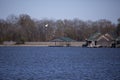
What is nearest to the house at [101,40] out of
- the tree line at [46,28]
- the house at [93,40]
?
the house at [93,40]

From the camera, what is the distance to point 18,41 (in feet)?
502

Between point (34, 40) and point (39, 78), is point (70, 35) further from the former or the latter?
point (39, 78)

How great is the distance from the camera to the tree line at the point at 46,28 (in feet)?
514

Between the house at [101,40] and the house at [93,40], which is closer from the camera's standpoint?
the house at [101,40]

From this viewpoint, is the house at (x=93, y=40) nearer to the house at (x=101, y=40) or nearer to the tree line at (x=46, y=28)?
the house at (x=101, y=40)

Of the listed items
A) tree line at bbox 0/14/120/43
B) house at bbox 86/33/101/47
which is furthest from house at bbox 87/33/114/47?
tree line at bbox 0/14/120/43

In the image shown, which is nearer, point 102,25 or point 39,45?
point 39,45

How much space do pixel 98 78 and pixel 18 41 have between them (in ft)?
398

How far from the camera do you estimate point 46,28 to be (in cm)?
17188

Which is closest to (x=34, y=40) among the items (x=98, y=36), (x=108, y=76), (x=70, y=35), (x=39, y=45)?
(x=39, y=45)

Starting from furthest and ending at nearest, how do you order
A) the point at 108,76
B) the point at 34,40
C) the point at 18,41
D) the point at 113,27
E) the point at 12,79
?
the point at 113,27 → the point at 34,40 → the point at 18,41 → the point at 108,76 → the point at 12,79

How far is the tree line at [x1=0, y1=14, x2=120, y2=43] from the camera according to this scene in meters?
157

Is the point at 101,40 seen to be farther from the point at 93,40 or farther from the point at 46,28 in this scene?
the point at 46,28

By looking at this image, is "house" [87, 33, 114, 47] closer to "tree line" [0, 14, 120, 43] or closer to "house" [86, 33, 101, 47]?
"house" [86, 33, 101, 47]
